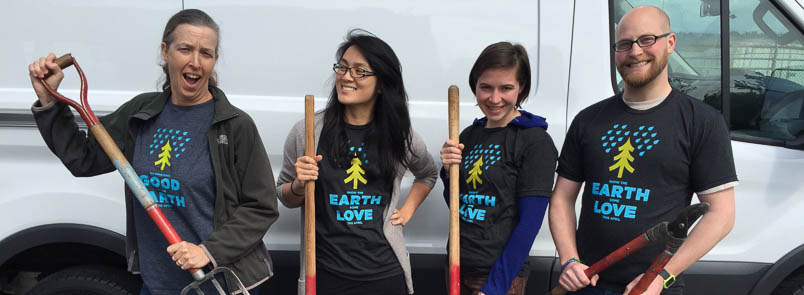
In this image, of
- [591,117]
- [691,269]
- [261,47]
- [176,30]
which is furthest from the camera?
[691,269]

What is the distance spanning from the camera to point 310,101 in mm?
1924

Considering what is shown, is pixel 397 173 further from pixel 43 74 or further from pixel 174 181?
pixel 43 74

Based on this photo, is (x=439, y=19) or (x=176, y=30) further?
(x=439, y=19)

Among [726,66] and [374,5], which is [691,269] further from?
[374,5]

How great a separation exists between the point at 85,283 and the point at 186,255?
1051 millimetres

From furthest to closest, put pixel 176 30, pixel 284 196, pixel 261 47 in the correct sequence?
pixel 261 47 < pixel 284 196 < pixel 176 30

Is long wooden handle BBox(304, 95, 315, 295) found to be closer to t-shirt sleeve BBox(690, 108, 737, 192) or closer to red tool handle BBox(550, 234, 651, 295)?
red tool handle BBox(550, 234, 651, 295)

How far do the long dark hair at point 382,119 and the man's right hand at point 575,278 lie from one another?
68 centimetres

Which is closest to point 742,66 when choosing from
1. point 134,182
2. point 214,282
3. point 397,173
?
point 397,173

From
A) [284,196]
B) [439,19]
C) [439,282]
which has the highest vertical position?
[439,19]

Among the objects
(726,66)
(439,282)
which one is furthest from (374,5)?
(726,66)

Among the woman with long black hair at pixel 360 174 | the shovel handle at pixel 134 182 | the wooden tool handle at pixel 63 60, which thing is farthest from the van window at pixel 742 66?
the wooden tool handle at pixel 63 60

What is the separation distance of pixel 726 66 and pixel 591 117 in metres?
1.10

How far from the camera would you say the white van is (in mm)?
2416
